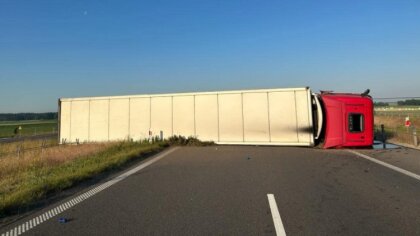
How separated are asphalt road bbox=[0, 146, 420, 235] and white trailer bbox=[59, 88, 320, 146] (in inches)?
336

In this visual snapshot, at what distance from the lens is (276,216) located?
17.8ft

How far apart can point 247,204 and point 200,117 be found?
47.7 feet

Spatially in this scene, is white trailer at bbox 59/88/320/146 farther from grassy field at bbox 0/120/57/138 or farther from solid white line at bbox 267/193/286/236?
grassy field at bbox 0/120/57/138

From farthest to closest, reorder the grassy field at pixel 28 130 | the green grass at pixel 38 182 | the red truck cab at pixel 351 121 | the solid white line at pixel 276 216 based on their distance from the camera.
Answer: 1. the grassy field at pixel 28 130
2. the red truck cab at pixel 351 121
3. the green grass at pixel 38 182
4. the solid white line at pixel 276 216

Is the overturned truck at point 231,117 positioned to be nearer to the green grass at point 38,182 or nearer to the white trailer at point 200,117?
the white trailer at point 200,117

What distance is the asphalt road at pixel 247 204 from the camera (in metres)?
4.84

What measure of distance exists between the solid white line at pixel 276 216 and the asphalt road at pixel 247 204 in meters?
0.08

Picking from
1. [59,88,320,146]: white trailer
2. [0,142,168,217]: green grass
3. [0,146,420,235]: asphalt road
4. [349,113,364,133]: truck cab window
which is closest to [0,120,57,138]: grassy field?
[59,88,320,146]: white trailer

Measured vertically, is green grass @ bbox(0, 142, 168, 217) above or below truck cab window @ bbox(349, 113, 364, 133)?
below

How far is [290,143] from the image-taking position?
61.3ft

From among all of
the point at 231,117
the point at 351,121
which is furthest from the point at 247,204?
the point at 231,117

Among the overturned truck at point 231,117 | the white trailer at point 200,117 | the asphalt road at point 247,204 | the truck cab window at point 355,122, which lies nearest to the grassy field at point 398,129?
the truck cab window at point 355,122

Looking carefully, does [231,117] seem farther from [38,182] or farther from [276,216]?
[276,216]

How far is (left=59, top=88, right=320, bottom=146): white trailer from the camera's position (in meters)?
18.7
